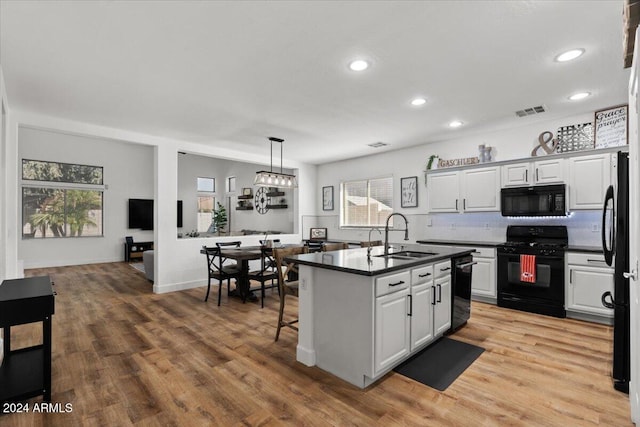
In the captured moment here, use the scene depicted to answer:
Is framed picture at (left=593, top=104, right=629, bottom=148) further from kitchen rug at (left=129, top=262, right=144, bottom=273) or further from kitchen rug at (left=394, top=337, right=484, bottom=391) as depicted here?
kitchen rug at (left=129, top=262, right=144, bottom=273)

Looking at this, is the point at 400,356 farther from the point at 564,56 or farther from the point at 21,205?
the point at 21,205

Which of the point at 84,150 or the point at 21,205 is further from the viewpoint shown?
the point at 84,150

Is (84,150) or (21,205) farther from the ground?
(84,150)

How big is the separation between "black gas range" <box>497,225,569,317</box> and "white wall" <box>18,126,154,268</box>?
9.37 m

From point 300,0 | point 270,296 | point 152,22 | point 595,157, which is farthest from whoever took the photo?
point 270,296

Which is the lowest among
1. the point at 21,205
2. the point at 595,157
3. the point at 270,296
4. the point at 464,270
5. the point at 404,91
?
the point at 270,296

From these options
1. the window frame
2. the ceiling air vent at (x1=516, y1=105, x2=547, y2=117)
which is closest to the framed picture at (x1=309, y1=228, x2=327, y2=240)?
the window frame

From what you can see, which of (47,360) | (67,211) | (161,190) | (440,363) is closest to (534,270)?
(440,363)

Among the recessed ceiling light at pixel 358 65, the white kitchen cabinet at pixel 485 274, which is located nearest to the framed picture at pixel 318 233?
the white kitchen cabinet at pixel 485 274

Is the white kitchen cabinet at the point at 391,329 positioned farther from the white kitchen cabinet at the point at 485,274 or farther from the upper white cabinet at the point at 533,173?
the upper white cabinet at the point at 533,173

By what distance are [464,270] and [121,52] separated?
3.93m

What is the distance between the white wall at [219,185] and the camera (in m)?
9.60

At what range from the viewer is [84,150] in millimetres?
8680

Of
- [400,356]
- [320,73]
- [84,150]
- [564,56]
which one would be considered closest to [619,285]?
[400,356]
